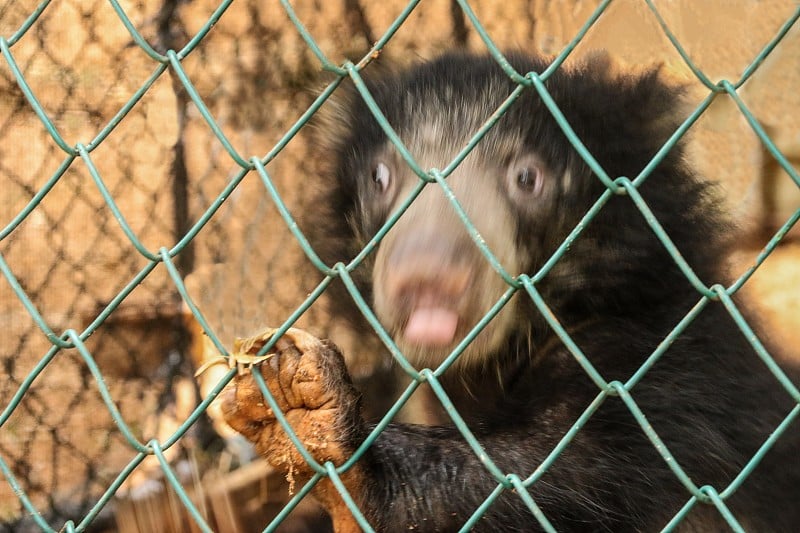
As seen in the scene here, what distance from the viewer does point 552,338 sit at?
261 centimetres

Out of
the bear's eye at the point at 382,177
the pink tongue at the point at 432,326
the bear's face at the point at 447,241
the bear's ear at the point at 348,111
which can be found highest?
the bear's ear at the point at 348,111

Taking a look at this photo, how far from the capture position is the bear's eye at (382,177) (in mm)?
2823

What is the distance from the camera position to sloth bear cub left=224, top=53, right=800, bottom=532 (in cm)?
214

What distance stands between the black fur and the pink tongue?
24cm

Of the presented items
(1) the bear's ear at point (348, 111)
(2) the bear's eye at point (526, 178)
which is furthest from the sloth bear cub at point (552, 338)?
(1) the bear's ear at point (348, 111)

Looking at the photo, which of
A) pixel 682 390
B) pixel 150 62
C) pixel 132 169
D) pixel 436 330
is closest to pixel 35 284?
pixel 132 169

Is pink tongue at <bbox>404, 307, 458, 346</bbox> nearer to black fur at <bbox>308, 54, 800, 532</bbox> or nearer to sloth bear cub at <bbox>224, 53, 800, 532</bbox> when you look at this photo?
sloth bear cub at <bbox>224, 53, 800, 532</bbox>

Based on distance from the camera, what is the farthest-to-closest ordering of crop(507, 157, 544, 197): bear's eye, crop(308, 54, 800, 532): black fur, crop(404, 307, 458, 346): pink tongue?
crop(507, 157, 544, 197): bear's eye, crop(308, 54, 800, 532): black fur, crop(404, 307, 458, 346): pink tongue

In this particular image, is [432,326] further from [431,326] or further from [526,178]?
[526,178]

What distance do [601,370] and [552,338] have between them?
227 mm

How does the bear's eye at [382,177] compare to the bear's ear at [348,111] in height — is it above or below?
below

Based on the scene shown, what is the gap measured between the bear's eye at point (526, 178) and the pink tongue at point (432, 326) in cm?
60

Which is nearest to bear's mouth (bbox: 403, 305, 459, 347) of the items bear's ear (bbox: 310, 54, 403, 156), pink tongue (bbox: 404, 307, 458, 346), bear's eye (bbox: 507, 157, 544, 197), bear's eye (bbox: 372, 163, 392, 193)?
pink tongue (bbox: 404, 307, 458, 346)

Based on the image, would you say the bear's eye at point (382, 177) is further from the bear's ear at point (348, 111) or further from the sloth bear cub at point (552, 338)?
the bear's ear at point (348, 111)
